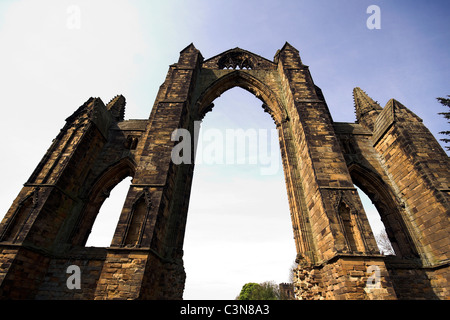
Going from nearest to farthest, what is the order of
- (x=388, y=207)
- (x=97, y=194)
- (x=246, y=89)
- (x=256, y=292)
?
(x=388, y=207) < (x=97, y=194) < (x=246, y=89) < (x=256, y=292)

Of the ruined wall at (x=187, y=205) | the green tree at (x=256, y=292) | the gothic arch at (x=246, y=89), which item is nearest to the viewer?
the ruined wall at (x=187, y=205)

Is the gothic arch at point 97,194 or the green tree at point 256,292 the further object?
the green tree at point 256,292

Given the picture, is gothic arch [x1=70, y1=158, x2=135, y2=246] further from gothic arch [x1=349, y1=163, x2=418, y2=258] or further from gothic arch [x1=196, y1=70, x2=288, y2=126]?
gothic arch [x1=349, y1=163, x2=418, y2=258]

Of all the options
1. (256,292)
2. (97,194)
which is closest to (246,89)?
(97,194)

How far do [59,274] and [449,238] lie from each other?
38.1 ft

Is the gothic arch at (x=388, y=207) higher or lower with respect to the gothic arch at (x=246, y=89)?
lower

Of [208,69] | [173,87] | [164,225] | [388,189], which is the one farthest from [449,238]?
[208,69]

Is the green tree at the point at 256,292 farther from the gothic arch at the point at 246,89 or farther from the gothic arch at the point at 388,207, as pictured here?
the gothic arch at the point at 246,89

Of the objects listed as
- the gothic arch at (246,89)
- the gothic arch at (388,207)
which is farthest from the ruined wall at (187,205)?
the gothic arch at (246,89)

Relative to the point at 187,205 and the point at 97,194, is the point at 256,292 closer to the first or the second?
the point at 187,205

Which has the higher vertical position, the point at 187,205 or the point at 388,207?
the point at 388,207

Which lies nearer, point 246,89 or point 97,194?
point 97,194
